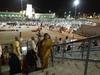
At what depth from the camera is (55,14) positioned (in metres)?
122

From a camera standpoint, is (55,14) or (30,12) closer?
(30,12)

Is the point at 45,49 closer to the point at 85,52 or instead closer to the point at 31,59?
the point at 31,59

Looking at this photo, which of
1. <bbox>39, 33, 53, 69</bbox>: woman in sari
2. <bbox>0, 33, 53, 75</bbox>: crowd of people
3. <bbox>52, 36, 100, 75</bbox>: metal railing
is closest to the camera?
<bbox>52, 36, 100, 75</bbox>: metal railing

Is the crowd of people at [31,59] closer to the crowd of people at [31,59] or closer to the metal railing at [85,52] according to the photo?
the crowd of people at [31,59]

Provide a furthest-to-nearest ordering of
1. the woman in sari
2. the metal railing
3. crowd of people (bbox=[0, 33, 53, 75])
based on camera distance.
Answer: the woman in sari, crowd of people (bbox=[0, 33, 53, 75]), the metal railing

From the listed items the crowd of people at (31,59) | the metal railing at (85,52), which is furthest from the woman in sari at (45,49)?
the metal railing at (85,52)

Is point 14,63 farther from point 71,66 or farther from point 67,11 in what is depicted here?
point 67,11

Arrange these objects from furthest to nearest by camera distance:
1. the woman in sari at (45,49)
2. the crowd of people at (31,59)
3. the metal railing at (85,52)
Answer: the woman in sari at (45,49), the crowd of people at (31,59), the metal railing at (85,52)

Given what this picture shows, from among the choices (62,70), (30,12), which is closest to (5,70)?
(62,70)

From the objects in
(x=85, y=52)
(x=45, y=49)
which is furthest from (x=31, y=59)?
(x=85, y=52)

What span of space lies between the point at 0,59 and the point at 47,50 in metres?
1.92

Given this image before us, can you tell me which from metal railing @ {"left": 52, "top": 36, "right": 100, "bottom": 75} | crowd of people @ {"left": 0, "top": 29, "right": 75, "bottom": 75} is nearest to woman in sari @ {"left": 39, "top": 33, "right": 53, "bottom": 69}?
crowd of people @ {"left": 0, "top": 29, "right": 75, "bottom": 75}

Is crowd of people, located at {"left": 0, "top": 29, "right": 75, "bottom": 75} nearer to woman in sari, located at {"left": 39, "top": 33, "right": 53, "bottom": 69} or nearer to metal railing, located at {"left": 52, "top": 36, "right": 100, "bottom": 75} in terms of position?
woman in sari, located at {"left": 39, "top": 33, "right": 53, "bottom": 69}

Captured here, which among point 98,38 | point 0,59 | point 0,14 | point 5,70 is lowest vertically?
point 5,70
